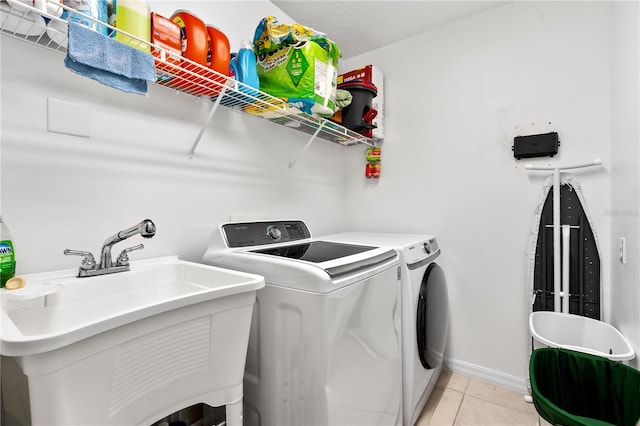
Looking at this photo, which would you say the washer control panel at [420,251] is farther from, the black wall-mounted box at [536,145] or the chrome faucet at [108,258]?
the chrome faucet at [108,258]

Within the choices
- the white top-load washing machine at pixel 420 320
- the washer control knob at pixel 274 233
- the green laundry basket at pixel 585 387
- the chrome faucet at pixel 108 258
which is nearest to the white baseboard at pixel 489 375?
the white top-load washing machine at pixel 420 320

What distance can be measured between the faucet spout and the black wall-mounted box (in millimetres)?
2233

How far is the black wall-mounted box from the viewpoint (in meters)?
1.96

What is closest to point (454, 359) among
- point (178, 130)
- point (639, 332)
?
point (639, 332)

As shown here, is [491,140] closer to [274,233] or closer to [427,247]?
[427,247]

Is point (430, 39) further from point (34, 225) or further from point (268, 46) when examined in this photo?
point (34, 225)

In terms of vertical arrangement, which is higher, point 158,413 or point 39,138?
point 39,138

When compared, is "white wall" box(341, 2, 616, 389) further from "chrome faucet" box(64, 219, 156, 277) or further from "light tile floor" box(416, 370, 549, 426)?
"chrome faucet" box(64, 219, 156, 277)

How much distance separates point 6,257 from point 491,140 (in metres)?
2.64

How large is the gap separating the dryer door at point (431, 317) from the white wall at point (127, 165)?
1.08m

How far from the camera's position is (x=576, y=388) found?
140 cm

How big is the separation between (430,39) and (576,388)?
2465mm

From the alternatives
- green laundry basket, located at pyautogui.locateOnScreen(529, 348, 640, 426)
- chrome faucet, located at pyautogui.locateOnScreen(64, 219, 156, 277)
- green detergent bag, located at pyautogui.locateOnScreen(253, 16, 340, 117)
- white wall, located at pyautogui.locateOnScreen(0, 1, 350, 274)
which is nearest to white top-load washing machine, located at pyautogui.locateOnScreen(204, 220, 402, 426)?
white wall, located at pyautogui.locateOnScreen(0, 1, 350, 274)

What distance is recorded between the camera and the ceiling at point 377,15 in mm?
2139
